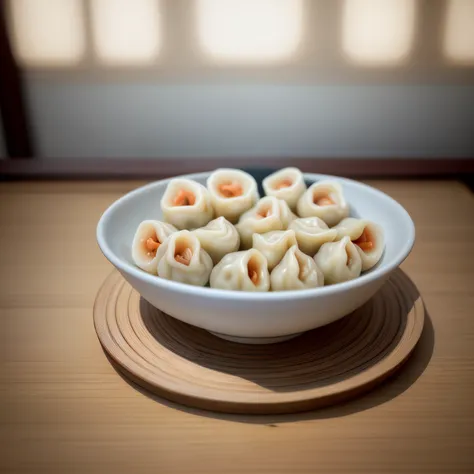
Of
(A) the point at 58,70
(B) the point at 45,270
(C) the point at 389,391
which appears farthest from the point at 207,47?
(C) the point at 389,391

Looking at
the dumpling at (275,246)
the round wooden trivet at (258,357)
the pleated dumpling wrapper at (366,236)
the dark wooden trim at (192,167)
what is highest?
the dumpling at (275,246)

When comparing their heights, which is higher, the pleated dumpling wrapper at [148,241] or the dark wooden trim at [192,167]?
the pleated dumpling wrapper at [148,241]

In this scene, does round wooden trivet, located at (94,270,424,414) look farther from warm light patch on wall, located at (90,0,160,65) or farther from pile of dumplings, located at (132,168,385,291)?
warm light patch on wall, located at (90,0,160,65)

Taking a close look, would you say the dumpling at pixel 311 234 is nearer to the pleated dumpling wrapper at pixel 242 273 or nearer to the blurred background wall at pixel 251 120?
the pleated dumpling wrapper at pixel 242 273

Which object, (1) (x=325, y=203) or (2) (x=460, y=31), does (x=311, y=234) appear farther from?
(2) (x=460, y=31)

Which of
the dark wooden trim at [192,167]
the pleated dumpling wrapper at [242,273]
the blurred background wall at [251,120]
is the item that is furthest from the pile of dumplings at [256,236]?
the blurred background wall at [251,120]

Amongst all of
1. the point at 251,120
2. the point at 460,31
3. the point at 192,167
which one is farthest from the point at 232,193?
the point at 460,31

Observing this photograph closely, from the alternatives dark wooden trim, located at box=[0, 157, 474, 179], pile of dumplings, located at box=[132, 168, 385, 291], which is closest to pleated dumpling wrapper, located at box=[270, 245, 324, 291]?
pile of dumplings, located at box=[132, 168, 385, 291]
